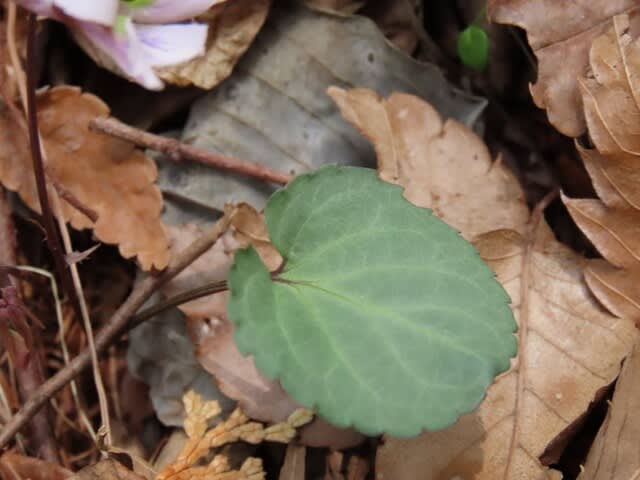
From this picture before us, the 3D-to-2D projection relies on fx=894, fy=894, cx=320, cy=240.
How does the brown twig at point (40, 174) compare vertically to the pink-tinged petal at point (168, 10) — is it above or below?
below

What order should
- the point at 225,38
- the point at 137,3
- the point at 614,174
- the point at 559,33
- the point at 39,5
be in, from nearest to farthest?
the point at 39,5, the point at 137,3, the point at 614,174, the point at 559,33, the point at 225,38

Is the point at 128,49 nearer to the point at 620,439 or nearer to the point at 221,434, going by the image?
the point at 221,434

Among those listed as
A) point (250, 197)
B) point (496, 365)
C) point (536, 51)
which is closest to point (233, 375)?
point (250, 197)

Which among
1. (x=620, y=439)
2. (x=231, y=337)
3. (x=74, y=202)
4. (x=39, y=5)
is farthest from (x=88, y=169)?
(x=620, y=439)

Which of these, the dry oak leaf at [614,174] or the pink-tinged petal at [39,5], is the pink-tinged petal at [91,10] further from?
the dry oak leaf at [614,174]

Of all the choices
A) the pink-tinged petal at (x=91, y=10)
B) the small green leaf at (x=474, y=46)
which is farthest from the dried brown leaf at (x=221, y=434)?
the small green leaf at (x=474, y=46)

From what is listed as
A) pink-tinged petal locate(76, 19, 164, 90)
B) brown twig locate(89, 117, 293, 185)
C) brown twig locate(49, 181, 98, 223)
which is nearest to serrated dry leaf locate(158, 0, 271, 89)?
brown twig locate(89, 117, 293, 185)
